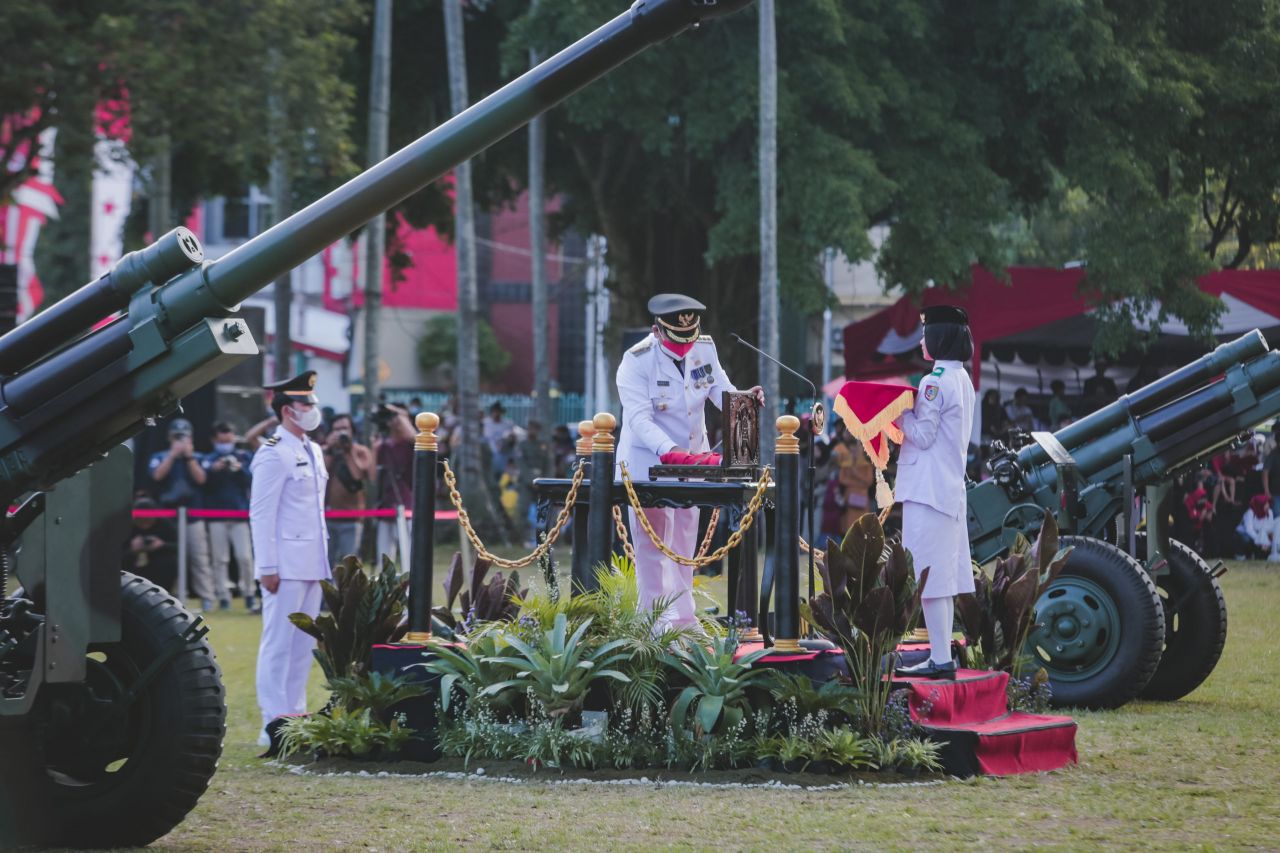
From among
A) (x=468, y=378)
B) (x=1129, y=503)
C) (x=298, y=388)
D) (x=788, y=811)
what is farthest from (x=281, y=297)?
(x=788, y=811)

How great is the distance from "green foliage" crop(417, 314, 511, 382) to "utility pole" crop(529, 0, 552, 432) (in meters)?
22.8

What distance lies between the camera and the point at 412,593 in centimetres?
1052

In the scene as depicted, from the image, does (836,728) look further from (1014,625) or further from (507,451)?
(507,451)

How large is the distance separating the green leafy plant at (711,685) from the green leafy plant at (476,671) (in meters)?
0.87

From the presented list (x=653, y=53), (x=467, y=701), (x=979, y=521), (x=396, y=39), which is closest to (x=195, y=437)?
(x=653, y=53)

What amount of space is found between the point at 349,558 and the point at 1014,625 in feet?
12.5

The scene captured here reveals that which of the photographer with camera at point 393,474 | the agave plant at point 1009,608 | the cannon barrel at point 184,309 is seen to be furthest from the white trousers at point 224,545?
the cannon barrel at point 184,309

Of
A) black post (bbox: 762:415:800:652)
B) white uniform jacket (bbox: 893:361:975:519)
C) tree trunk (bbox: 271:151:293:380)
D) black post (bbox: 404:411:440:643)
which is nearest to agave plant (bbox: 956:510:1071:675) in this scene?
white uniform jacket (bbox: 893:361:975:519)

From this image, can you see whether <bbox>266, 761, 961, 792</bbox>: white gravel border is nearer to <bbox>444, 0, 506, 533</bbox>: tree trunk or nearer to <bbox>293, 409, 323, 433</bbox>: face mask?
<bbox>293, 409, 323, 433</bbox>: face mask

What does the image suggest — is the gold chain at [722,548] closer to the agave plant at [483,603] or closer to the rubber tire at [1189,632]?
the agave plant at [483,603]

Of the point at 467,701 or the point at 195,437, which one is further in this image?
the point at 195,437

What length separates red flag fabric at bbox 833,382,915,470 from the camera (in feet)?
32.5

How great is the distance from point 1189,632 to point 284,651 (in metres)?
6.10

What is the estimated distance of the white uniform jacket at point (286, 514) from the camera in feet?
36.9
